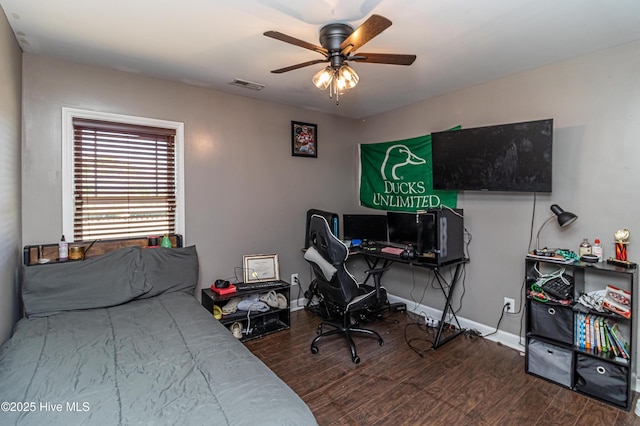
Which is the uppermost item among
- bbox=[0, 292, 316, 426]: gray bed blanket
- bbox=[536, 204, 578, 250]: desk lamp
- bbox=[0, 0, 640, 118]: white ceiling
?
bbox=[0, 0, 640, 118]: white ceiling

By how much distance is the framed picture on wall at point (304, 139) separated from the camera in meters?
3.80

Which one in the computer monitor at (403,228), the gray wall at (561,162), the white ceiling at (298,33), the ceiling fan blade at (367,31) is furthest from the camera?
the computer monitor at (403,228)

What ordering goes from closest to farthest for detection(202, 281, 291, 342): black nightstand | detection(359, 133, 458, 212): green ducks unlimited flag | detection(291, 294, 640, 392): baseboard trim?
detection(291, 294, 640, 392): baseboard trim → detection(202, 281, 291, 342): black nightstand → detection(359, 133, 458, 212): green ducks unlimited flag

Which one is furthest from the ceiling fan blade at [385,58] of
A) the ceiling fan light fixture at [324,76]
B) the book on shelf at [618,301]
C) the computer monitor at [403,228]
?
the book on shelf at [618,301]

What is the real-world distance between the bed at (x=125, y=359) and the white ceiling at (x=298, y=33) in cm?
158

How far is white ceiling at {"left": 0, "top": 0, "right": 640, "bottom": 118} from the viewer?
1.80m

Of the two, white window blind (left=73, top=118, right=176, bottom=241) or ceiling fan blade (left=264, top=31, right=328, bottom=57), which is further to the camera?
white window blind (left=73, top=118, right=176, bottom=241)

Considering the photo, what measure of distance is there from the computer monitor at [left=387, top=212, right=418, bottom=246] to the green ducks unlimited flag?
30 cm

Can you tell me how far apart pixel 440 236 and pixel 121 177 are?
289 centimetres

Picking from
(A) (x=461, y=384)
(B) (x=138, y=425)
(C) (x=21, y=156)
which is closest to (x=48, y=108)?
(C) (x=21, y=156)

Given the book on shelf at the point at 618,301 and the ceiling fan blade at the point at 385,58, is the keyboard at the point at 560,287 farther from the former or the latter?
the ceiling fan blade at the point at 385,58

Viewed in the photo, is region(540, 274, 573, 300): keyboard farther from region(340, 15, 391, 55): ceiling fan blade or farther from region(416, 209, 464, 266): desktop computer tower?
region(340, 15, 391, 55): ceiling fan blade

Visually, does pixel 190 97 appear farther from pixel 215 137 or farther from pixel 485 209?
pixel 485 209

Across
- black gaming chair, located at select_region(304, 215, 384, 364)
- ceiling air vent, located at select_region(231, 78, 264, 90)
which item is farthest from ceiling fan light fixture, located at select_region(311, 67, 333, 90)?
ceiling air vent, located at select_region(231, 78, 264, 90)
